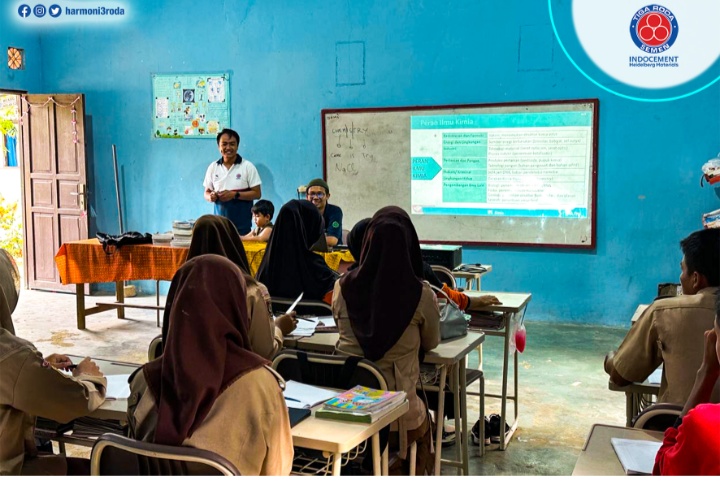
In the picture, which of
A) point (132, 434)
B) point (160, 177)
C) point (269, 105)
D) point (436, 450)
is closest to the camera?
point (132, 434)

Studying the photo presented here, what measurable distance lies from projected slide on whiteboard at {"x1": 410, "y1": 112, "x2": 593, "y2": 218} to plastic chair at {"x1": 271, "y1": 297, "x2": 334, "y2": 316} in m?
3.19

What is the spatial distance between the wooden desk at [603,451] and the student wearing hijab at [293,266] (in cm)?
198

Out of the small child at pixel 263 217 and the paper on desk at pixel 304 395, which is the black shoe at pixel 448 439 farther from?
the small child at pixel 263 217

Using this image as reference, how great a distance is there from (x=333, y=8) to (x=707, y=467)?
6314 mm

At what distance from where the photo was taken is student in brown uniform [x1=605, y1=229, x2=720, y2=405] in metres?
2.46

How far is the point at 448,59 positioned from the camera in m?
6.64

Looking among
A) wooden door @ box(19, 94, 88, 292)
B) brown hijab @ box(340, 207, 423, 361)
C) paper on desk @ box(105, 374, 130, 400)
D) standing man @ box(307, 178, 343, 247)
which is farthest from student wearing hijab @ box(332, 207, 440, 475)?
wooden door @ box(19, 94, 88, 292)

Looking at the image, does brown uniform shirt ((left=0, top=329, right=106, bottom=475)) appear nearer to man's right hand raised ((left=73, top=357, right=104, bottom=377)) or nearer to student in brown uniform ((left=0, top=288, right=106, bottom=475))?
student in brown uniform ((left=0, top=288, right=106, bottom=475))

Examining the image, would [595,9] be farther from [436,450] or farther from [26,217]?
[26,217]

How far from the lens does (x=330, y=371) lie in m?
2.49

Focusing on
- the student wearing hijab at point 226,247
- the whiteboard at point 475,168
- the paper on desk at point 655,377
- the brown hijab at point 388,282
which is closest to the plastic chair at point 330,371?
the student wearing hijab at point 226,247

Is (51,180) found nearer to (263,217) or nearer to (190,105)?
(190,105)

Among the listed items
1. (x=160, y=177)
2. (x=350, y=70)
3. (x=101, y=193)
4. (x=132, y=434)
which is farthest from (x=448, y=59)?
(x=132, y=434)

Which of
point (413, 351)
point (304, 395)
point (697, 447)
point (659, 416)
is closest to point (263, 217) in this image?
point (413, 351)
